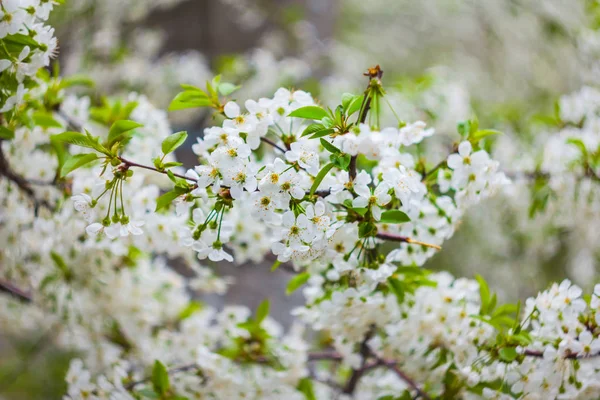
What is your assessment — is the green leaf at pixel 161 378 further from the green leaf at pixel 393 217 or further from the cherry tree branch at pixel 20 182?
the green leaf at pixel 393 217

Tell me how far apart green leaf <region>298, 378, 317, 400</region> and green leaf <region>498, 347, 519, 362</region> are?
541mm

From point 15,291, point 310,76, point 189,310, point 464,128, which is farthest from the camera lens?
point 310,76

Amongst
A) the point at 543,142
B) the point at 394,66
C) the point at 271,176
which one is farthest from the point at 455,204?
the point at 394,66

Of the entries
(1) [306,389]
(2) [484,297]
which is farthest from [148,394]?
(2) [484,297]

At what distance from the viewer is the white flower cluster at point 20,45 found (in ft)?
3.23

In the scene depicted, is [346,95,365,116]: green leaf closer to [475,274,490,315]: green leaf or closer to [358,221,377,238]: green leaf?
[358,221,377,238]: green leaf

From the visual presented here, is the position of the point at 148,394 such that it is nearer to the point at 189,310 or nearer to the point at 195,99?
the point at 189,310

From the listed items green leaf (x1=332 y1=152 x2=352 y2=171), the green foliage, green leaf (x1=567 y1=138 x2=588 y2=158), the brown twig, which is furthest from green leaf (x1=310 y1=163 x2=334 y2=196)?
the brown twig

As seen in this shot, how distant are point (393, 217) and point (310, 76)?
2242 millimetres

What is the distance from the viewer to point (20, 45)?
103 centimetres

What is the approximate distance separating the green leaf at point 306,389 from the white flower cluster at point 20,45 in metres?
0.97

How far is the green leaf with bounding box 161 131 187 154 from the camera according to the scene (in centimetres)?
94

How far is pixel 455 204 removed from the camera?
117cm

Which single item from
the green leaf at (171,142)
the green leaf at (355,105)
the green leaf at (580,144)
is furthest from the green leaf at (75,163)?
the green leaf at (580,144)
